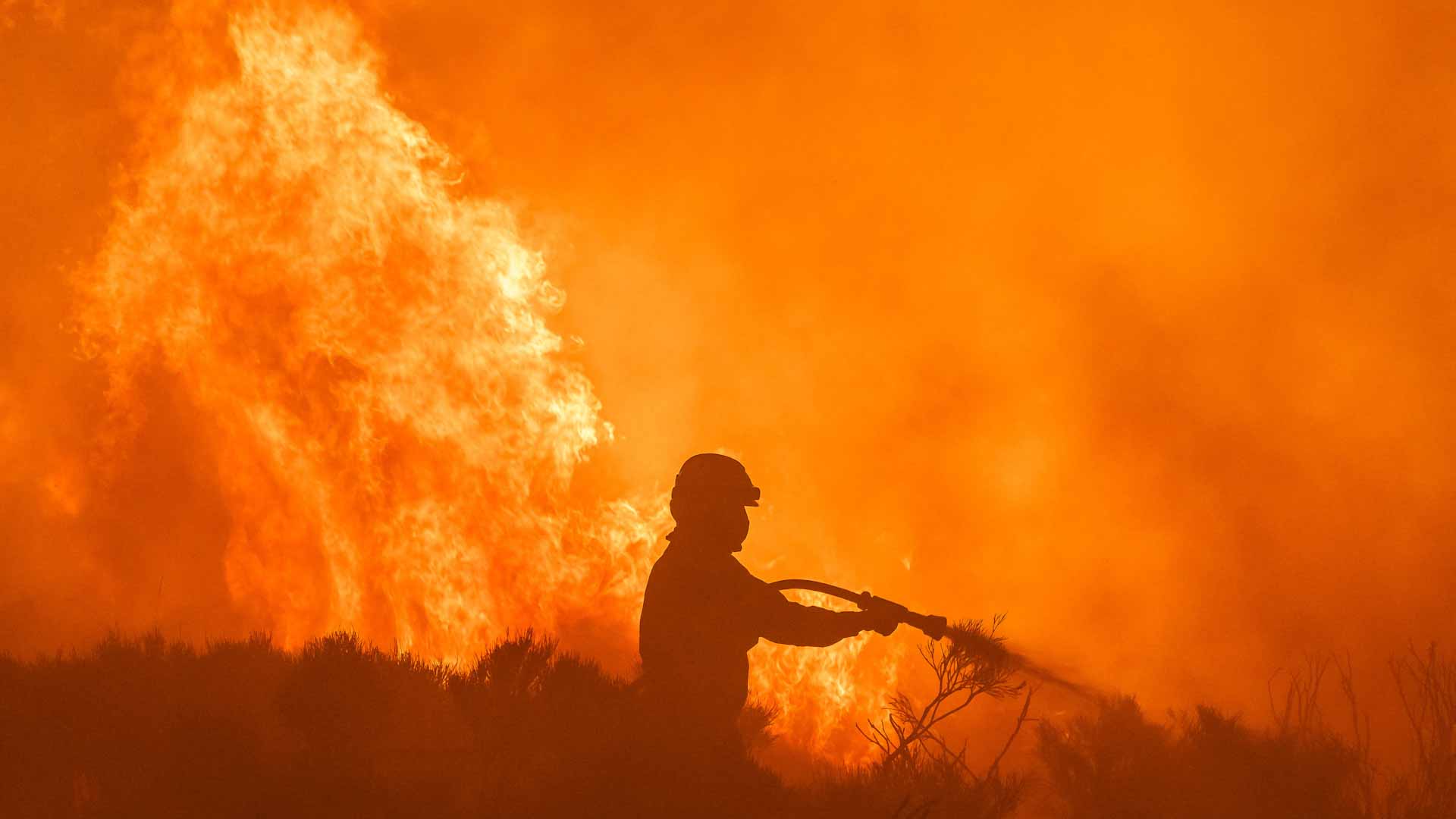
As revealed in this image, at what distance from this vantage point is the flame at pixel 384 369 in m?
12.7

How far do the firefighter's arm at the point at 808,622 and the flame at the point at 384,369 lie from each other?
18.6 ft

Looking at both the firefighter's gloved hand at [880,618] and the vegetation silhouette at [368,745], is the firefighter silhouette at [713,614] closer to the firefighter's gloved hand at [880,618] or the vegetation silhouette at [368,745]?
the firefighter's gloved hand at [880,618]

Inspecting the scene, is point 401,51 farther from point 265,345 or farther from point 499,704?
point 499,704

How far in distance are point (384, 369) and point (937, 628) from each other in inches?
353

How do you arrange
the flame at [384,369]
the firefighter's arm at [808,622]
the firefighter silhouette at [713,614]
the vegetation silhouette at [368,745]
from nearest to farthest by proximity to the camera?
the vegetation silhouette at [368,745]
the firefighter silhouette at [713,614]
the firefighter's arm at [808,622]
the flame at [384,369]

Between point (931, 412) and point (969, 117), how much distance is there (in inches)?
199

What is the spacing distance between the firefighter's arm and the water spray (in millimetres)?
59

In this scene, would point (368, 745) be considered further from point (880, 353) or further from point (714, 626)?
point (880, 353)

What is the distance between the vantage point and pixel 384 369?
13312 mm

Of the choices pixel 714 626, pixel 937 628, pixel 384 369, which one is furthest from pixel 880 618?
pixel 384 369

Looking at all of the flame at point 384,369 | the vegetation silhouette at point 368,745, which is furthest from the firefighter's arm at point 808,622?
the flame at point 384,369

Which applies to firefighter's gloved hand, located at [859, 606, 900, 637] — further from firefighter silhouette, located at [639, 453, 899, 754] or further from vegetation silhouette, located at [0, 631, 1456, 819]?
vegetation silhouette, located at [0, 631, 1456, 819]

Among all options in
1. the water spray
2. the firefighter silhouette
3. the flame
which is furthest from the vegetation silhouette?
the flame

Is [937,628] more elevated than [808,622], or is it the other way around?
[808,622]
